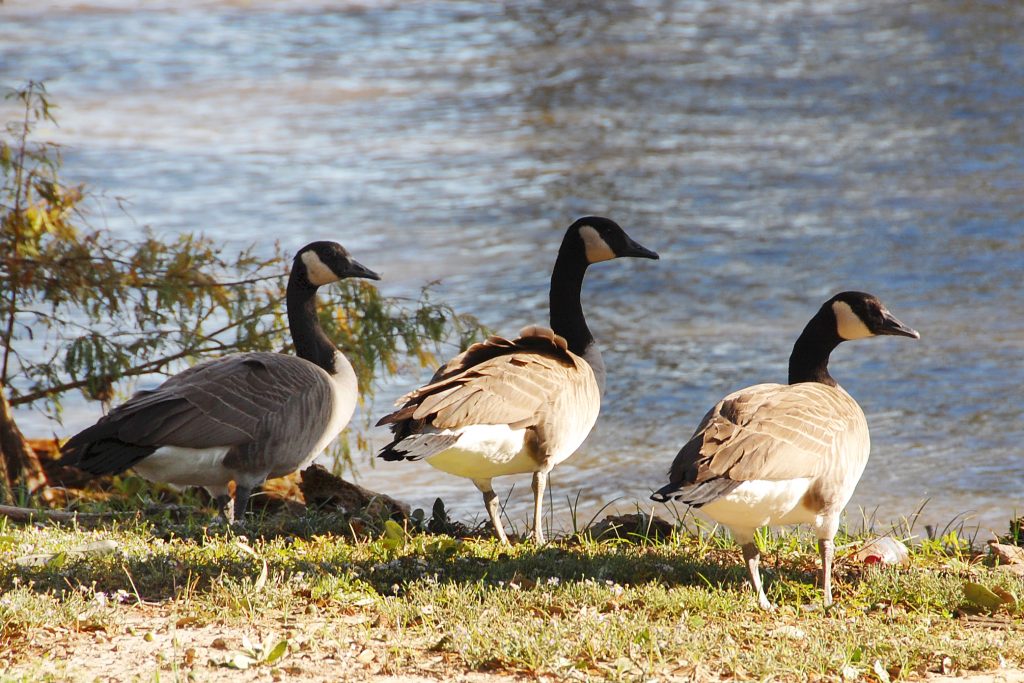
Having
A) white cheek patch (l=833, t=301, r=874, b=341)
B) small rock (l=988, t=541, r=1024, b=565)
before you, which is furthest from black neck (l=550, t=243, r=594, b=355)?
small rock (l=988, t=541, r=1024, b=565)

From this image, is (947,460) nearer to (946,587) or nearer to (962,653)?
(946,587)

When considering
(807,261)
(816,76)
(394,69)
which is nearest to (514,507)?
(807,261)

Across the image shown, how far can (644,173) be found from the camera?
662 inches

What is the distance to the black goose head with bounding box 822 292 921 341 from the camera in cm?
618

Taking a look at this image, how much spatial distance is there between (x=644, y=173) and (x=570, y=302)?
9795 millimetres

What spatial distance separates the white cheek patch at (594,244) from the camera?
24.1 feet

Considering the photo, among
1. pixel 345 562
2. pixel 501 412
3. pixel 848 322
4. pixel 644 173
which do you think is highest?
pixel 848 322

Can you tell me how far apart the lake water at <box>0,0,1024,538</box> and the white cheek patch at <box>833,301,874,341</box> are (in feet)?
4.24

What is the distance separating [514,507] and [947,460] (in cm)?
322

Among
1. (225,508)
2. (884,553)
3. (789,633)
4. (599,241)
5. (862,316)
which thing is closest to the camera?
(789,633)

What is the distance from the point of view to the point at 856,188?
15.6 meters

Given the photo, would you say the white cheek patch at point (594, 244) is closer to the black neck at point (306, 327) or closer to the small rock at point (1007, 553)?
the black neck at point (306, 327)

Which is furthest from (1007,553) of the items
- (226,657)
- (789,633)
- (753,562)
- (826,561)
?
(226,657)

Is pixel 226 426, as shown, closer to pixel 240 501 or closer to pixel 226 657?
pixel 240 501
